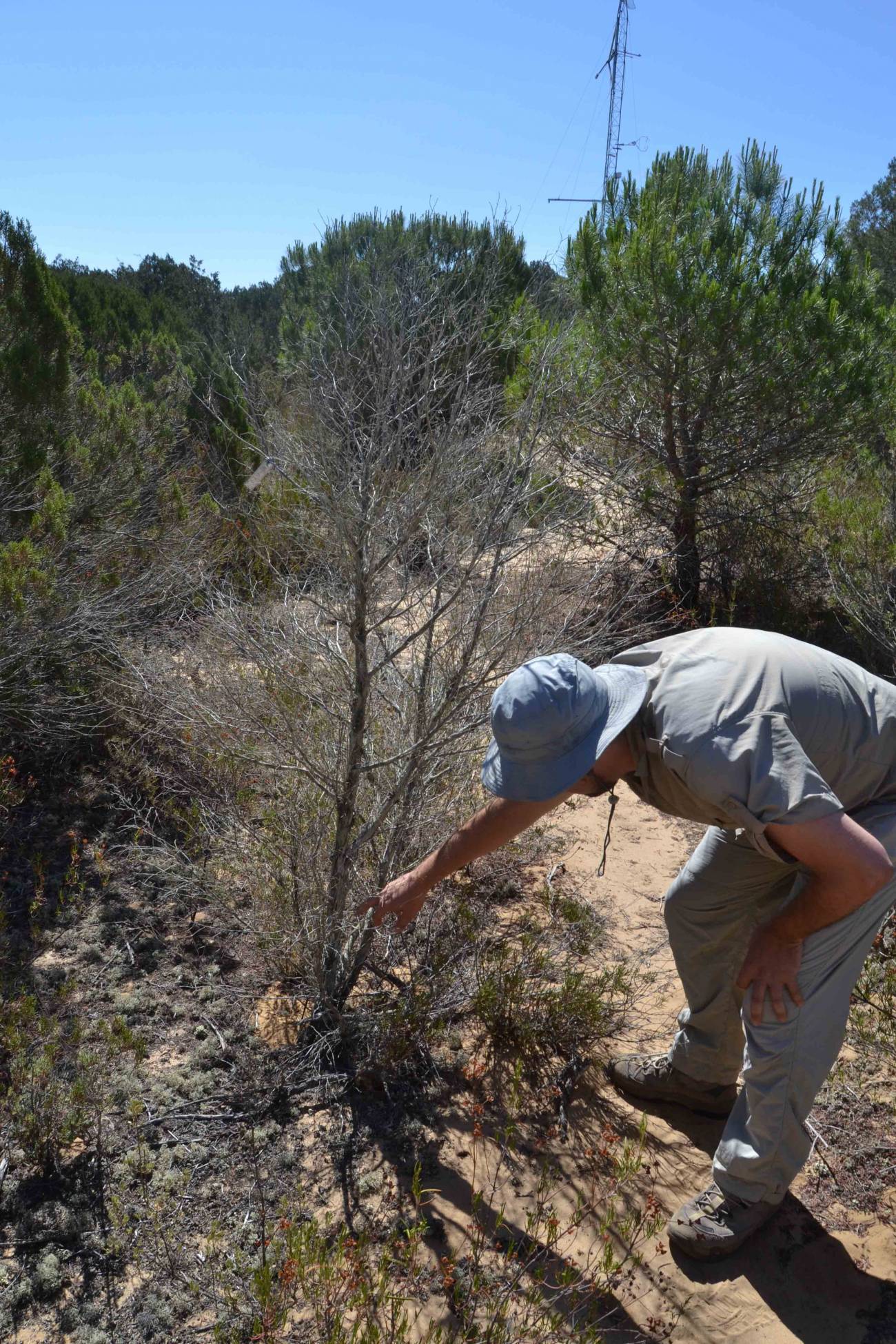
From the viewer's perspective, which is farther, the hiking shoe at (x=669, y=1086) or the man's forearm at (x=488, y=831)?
the hiking shoe at (x=669, y=1086)

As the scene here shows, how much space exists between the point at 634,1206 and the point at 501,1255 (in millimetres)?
349

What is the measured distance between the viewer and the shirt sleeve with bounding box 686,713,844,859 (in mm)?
1692

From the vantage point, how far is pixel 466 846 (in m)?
1.93

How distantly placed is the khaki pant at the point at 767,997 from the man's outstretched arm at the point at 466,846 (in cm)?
46

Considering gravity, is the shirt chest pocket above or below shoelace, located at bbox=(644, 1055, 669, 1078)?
above

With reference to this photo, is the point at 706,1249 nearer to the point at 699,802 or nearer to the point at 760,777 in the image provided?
the point at 699,802

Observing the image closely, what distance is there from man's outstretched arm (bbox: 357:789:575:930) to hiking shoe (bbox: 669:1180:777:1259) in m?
0.90

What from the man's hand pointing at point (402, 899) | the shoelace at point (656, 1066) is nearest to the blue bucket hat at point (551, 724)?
the man's hand pointing at point (402, 899)

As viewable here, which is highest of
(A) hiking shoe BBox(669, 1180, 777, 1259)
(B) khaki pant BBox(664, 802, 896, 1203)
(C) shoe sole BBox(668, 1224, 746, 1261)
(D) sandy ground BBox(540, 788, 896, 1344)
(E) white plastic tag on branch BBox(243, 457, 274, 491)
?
(E) white plastic tag on branch BBox(243, 457, 274, 491)

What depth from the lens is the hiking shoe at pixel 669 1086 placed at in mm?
2529

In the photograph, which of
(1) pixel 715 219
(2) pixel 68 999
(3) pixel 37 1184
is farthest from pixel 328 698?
(1) pixel 715 219

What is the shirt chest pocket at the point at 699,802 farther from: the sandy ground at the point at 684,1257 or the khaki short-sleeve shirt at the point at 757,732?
the sandy ground at the point at 684,1257

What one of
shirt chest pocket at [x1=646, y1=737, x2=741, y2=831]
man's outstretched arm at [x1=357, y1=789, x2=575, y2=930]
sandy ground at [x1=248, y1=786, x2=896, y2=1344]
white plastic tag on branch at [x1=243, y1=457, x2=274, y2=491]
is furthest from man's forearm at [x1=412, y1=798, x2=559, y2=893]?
white plastic tag on branch at [x1=243, y1=457, x2=274, y2=491]

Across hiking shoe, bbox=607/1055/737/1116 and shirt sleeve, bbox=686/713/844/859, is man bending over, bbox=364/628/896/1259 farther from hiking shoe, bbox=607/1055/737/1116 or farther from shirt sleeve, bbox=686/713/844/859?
hiking shoe, bbox=607/1055/737/1116
